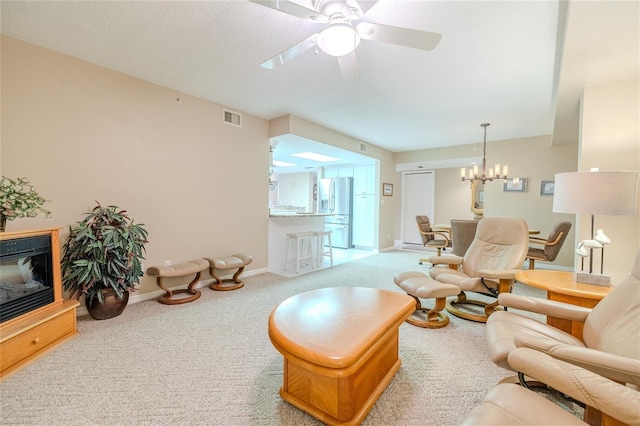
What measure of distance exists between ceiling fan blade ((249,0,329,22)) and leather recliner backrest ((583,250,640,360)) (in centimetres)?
218

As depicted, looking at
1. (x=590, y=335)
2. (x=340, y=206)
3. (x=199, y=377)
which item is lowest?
(x=199, y=377)

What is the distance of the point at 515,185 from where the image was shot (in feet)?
17.2

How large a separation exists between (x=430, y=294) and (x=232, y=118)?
346 cm

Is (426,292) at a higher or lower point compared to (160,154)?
lower

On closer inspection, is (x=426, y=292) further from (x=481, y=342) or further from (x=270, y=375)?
(x=270, y=375)

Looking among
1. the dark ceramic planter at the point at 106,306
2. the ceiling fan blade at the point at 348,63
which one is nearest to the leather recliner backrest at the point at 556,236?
the ceiling fan blade at the point at 348,63

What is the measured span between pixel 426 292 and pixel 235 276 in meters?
2.51

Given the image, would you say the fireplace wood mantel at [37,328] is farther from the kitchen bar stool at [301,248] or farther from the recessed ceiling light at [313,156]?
the recessed ceiling light at [313,156]

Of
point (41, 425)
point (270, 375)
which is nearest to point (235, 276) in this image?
point (270, 375)

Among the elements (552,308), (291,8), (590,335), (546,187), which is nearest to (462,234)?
(546,187)

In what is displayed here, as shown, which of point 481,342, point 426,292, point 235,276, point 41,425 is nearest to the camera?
point 41,425

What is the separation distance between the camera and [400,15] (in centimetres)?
190

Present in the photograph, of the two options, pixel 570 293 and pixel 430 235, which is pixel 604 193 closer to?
pixel 570 293

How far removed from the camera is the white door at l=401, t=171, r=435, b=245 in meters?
7.29
